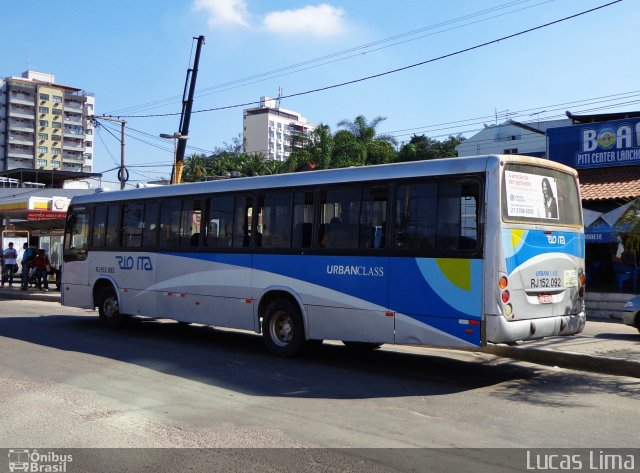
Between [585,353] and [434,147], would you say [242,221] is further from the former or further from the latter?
[434,147]

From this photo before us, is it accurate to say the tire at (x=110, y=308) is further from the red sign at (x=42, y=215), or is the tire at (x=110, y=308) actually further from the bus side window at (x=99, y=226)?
the red sign at (x=42, y=215)

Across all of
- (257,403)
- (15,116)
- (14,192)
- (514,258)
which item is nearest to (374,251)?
(514,258)

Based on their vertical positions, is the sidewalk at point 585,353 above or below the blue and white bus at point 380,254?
below

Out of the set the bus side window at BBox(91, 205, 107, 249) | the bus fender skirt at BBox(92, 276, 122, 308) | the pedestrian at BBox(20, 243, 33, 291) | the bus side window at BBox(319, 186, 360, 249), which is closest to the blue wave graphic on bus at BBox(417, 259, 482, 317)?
the bus side window at BBox(319, 186, 360, 249)

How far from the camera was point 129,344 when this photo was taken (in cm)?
1227

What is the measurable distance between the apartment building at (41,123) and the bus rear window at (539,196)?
118m

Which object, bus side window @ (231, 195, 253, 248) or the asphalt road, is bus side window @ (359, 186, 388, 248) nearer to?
the asphalt road

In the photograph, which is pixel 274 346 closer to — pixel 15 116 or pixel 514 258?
pixel 514 258

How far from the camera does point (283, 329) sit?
429 inches

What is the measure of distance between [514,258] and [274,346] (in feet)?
14.5

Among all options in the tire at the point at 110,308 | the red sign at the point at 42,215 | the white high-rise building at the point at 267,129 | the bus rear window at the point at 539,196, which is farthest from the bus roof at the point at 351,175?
the white high-rise building at the point at 267,129

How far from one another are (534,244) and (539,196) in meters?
0.76

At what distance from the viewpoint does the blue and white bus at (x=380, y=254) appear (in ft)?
27.5

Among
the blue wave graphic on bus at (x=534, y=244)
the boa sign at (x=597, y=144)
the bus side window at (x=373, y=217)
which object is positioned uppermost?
the boa sign at (x=597, y=144)
